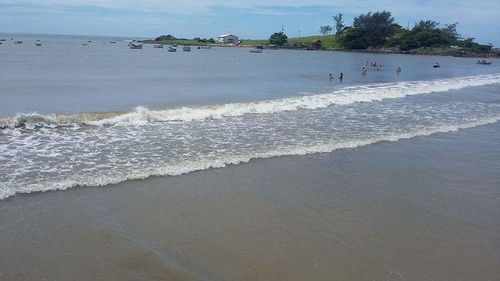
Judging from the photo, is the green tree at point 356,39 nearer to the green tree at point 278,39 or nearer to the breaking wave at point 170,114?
the green tree at point 278,39

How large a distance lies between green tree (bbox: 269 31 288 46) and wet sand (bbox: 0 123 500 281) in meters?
165

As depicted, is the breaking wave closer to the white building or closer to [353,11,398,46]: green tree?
[353,11,398,46]: green tree

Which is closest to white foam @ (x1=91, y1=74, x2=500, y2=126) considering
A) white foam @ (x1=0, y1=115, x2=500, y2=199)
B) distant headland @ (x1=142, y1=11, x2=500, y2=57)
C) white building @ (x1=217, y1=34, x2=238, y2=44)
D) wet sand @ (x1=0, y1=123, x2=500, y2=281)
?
white foam @ (x1=0, y1=115, x2=500, y2=199)

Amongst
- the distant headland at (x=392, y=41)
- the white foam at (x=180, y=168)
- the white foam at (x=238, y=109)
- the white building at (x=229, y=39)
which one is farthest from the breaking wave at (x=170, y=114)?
the white building at (x=229, y=39)

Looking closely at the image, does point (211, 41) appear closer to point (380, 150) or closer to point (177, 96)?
point (177, 96)

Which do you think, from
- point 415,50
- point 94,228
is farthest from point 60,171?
point 415,50

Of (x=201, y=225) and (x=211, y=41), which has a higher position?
(x=211, y=41)

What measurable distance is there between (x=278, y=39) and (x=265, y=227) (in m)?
170

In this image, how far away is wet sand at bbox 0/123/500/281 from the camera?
7465 mm

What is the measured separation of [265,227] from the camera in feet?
29.9

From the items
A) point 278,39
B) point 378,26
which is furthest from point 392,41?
point 278,39

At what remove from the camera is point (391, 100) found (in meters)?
31.8

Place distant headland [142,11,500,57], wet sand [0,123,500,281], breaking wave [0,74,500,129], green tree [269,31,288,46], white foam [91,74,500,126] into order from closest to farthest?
wet sand [0,123,500,281] < breaking wave [0,74,500,129] < white foam [91,74,500,126] < distant headland [142,11,500,57] < green tree [269,31,288,46]

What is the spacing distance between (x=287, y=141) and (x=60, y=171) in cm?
823
